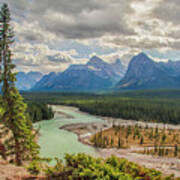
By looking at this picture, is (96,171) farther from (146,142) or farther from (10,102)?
(146,142)

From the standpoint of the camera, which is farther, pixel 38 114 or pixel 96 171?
pixel 38 114

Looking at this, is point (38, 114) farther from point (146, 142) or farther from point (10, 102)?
point (10, 102)

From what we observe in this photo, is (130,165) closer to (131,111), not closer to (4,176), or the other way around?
(4,176)

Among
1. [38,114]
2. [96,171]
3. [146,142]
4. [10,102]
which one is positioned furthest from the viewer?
[38,114]

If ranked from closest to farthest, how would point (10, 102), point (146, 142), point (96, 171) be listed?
point (96, 171) → point (10, 102) → point (146, 142)

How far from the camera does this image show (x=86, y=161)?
24922 mm

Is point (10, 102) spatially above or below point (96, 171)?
above

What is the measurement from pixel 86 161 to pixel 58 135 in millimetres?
100223

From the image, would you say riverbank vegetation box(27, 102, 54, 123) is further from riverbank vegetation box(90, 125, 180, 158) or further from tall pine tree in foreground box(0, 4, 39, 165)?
tall pine tree in foreground box(0, 4, 39, 165)

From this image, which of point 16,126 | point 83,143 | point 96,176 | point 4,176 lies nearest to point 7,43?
point 16,126

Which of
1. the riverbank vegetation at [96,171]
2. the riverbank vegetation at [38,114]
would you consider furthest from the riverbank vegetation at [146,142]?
the riverbank vegetation at [96,171]

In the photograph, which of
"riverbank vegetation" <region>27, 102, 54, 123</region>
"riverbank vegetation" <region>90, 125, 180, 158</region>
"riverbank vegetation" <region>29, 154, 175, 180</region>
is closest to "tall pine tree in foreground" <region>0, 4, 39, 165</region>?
"riverbank vegetation" <region>29, 154, 175, 180</region>

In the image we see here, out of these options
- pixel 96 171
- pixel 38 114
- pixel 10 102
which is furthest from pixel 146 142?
pixel 96 171

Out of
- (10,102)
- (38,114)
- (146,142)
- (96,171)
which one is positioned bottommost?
(146,142)
